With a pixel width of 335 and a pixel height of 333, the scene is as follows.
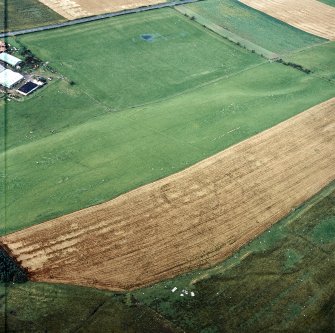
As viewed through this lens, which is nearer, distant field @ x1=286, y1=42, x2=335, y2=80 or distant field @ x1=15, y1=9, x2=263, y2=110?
distant field @ x1=15, y1=9, x2=263, y2=110

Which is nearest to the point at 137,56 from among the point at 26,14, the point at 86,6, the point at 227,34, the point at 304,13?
the point at 227,34

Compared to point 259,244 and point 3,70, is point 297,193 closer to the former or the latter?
point 259,244

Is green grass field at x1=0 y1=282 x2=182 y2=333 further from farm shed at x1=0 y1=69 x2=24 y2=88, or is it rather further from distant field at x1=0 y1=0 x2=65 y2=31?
distant field at x1=0 y1=0 x2=65 y2=31

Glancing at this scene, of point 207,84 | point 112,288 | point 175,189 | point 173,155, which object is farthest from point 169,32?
point 112,288

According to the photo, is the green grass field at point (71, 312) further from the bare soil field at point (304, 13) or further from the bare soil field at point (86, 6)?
the bare soil field at point (304, 13)

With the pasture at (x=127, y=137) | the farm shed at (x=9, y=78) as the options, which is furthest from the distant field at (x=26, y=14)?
the pasture at (x=127, y=137)

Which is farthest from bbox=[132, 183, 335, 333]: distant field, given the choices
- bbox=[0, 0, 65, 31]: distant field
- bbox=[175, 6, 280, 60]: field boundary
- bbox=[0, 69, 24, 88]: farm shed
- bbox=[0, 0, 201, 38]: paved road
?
bbox=[0, 0, 65, 31]: distant field
